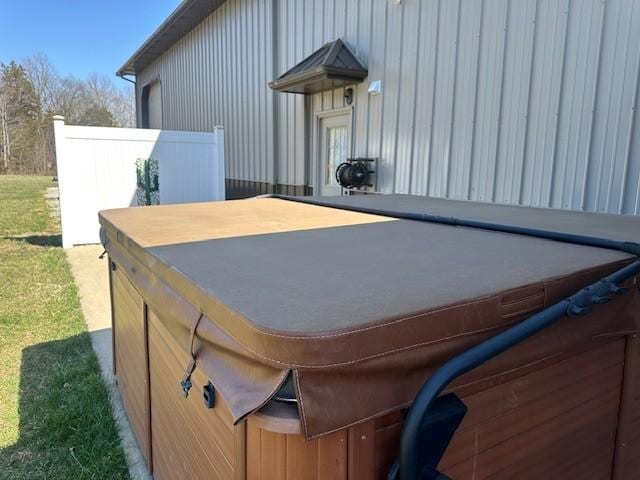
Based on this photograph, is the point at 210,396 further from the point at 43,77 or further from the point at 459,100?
the point at 43,77

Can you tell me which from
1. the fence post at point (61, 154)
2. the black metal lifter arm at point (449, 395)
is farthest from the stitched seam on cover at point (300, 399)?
the fence post at point (61, 154)

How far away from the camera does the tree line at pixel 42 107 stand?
2644cm

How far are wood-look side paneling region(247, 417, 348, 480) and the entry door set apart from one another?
213 inches

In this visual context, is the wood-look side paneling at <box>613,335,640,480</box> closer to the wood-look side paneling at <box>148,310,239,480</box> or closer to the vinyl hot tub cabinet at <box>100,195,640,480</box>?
the vinyl hot tub cabinet at <box>100,195,640,480</box>

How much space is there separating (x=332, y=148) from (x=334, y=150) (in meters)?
0.06

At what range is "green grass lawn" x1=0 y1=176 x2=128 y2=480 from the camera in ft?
7.30

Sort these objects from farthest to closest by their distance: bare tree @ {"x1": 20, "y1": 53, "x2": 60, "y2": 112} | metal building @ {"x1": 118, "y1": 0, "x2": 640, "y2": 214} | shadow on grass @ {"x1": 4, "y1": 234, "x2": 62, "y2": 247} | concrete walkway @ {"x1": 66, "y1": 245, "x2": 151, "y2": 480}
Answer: bare tree @ {"x1": 20, "y1": 53, "x2": 60, "y2": 112}, shadow on grass @ {"x1": 4, "y1": 234, "x2": 62, "y2": 247}, metal building @ {"x1": 118, "y1": 0, "x2": 640, "y2": 214}, concrete walkway @ {"x1": 66, "y1": 245, "x2": 151, "y2": 480}

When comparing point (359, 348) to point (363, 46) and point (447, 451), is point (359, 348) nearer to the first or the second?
point (447, 451)

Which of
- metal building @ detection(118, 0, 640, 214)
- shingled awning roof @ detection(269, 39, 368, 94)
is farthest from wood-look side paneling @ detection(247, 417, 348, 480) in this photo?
shingled awning roof @ detection(269, 39, 368, 94)

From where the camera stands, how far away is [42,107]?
27875mm

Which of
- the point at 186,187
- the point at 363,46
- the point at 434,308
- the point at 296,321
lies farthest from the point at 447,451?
the point at 186,187

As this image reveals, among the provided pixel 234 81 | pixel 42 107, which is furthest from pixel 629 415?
pixel 42 107

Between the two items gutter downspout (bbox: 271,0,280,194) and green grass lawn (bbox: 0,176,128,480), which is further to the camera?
gutter downspout (bbox: 271,0,280,194)

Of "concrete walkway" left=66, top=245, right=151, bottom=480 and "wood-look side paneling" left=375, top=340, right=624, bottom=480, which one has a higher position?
"wood-look side paneling" left=375, top=340, right=624, bottom=480
